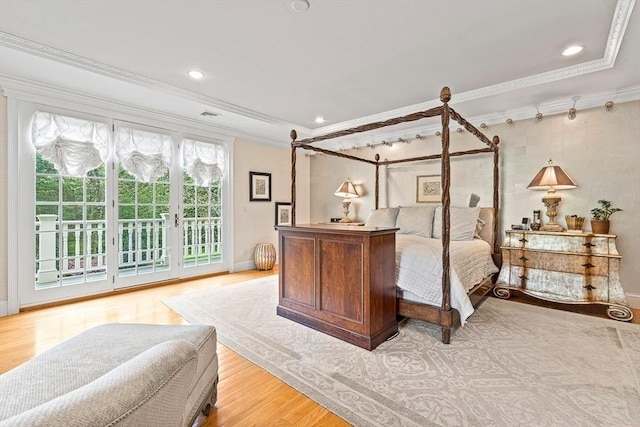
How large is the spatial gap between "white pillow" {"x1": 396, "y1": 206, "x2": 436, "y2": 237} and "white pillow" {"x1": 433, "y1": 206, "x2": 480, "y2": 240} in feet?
0.28

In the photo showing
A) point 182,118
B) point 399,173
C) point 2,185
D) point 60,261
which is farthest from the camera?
point 399,173

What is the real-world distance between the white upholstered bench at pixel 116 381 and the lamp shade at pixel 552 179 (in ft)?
12.6

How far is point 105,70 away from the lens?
2.93m

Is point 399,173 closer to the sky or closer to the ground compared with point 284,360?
closer to the sky

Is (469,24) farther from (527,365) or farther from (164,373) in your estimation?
(164,373)

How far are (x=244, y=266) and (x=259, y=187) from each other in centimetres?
150

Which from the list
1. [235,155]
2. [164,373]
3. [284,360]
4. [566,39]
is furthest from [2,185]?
[566,39]

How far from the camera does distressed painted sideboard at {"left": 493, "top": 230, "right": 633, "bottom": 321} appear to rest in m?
3.06

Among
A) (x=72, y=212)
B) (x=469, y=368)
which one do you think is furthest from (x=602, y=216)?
(x=72, y=212)

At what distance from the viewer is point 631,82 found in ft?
10.2

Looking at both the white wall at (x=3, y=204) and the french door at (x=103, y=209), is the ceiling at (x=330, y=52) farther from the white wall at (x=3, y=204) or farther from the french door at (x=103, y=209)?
the french door at (x=103, y=209)

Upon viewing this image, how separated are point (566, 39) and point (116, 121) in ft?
16.1

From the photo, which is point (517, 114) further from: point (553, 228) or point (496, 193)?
point (553, 228)

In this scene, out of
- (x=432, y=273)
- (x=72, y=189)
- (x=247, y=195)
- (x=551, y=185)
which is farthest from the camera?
(x=247, y=195)
